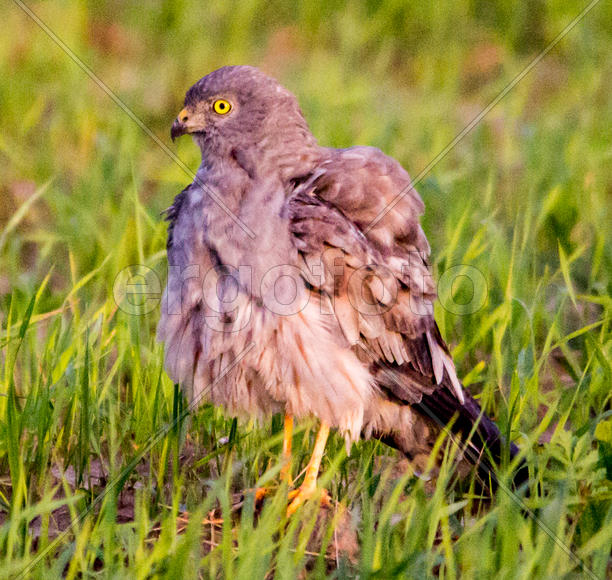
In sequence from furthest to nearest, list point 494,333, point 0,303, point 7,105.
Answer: point 7,105 → point 0,303 → point 494,333

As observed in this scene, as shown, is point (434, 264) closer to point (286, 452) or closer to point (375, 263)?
point (375, 263)

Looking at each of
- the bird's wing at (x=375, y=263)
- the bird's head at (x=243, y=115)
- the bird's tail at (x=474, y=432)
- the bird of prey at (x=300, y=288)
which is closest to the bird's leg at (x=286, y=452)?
the bird of prey at (x=300, y=288)

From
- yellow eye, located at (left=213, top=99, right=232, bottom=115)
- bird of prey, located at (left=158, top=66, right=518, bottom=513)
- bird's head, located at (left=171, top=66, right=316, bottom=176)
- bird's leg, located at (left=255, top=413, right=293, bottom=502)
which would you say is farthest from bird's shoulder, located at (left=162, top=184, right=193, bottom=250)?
bird's leg, located at (left=255, top=413, right=293, bottom=502)

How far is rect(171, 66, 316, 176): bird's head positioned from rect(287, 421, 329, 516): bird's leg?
1.17 m

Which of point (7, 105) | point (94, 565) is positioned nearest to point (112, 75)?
point (7, 105)

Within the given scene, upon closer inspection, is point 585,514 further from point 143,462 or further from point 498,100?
point 498,100

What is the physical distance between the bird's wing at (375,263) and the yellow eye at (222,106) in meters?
0.46

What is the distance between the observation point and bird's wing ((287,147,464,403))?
12.5 ft

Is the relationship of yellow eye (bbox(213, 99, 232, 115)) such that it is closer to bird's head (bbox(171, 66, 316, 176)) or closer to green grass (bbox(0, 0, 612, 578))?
bird's head (bbox(171, 66, 316, 176))

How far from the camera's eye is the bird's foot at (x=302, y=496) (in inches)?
150

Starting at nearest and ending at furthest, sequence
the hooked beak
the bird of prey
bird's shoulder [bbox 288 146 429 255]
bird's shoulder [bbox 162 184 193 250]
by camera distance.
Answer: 1. the bird of prey
2. bird's shoulder [bbox 288 146 429 255]
3. bird's shoulder [bbox 162 184 193 250]
4. the hooked beak

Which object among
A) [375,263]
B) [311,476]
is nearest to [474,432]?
[311,476]

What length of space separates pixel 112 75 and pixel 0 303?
391 cm

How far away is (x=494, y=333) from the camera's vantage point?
452 centimetres
